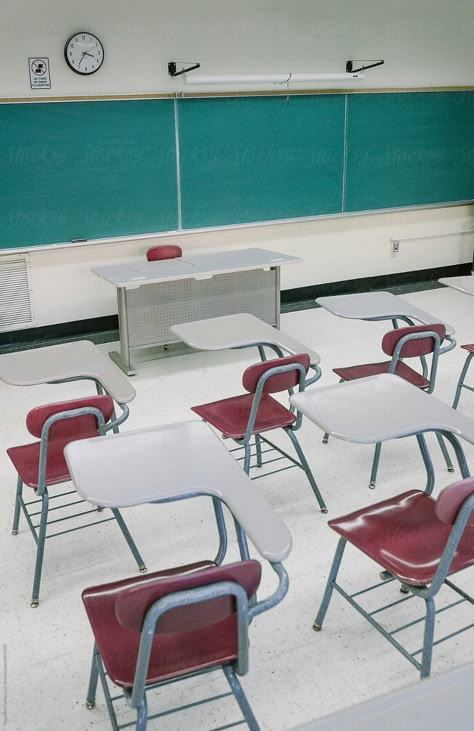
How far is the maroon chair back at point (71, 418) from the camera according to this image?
3.08 meters

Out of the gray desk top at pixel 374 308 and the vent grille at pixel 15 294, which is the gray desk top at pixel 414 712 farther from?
the vent grille at pixel 15 294

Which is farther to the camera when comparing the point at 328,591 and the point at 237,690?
the point at 328,591

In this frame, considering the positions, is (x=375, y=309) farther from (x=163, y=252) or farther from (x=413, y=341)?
(x=163, y=252)

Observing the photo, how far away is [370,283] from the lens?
26.5 ft

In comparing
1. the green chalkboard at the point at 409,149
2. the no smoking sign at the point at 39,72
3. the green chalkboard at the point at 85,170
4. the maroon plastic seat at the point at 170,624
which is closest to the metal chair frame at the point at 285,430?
the maroon plastic seat at the point at 170,624

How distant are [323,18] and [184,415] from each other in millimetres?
4121

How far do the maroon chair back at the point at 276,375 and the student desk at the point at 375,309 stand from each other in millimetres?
671

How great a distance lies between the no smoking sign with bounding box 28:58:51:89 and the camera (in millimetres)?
5832

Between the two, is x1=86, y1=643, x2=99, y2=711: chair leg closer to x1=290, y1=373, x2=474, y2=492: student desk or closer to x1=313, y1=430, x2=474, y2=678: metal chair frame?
x1=313, y1=430, x2=474, y2=678: metal chair frame

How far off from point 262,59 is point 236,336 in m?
3.70

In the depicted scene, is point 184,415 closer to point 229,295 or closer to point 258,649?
point 229,295

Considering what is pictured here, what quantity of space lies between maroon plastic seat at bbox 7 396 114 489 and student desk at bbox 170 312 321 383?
790 millimetres

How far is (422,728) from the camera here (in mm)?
1341

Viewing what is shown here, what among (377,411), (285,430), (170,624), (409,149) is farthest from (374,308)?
(409,149)
